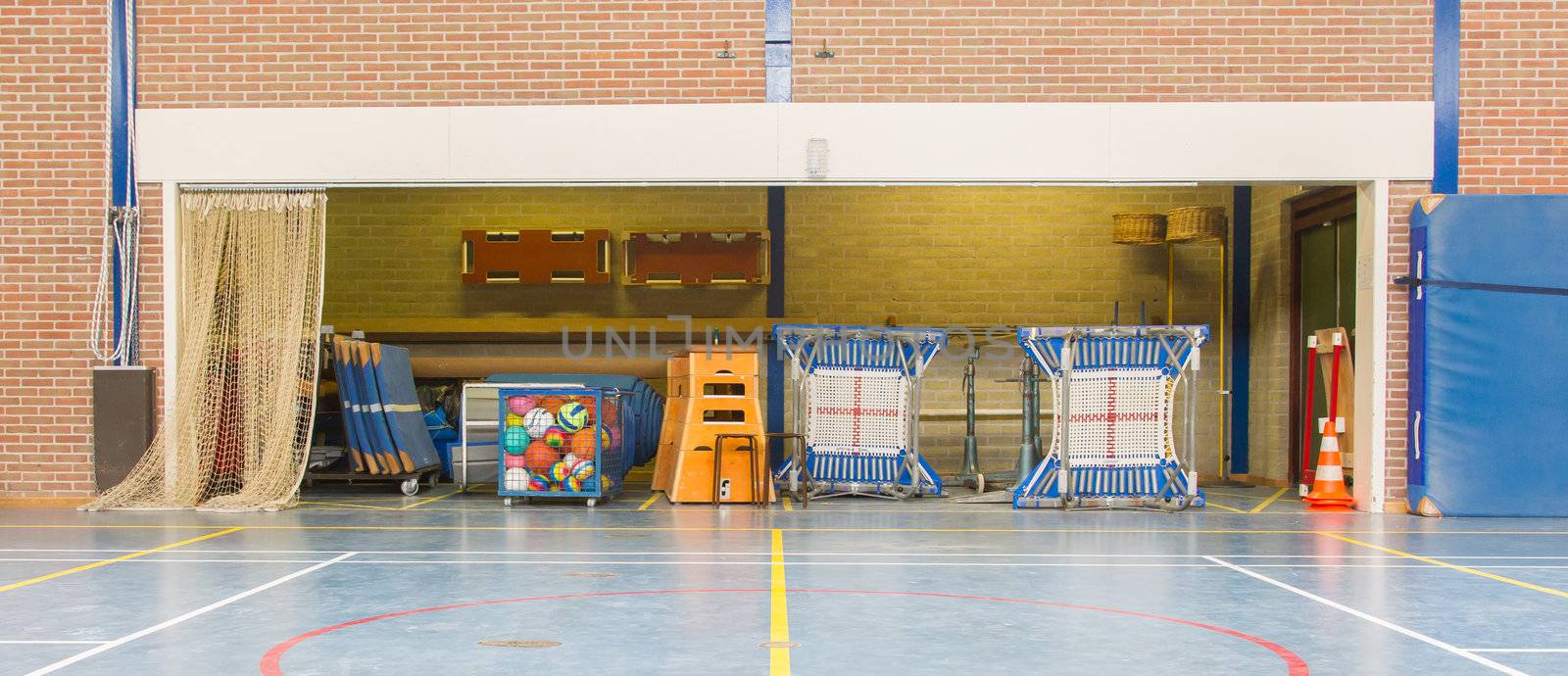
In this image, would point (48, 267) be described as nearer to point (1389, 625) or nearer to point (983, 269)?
point (983, 269)

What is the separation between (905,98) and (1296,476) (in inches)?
299

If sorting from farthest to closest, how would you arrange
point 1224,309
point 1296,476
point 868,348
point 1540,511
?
point 1224,309, point 1296,476, point 868,348, point 1540,511

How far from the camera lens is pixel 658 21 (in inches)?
541

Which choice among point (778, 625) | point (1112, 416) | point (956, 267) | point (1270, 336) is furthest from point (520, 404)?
point (1270, 336)

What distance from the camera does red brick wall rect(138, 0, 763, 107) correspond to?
13.7 m

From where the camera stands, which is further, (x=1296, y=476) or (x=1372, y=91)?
(x=1296, y=476)

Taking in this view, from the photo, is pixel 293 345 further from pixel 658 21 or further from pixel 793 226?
pixel 793 226

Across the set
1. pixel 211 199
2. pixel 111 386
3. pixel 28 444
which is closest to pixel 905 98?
pixel 211 199

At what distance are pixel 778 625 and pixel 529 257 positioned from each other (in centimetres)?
1343

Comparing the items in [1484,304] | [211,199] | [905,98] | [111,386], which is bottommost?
[111,386]

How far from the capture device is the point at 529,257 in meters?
19.4

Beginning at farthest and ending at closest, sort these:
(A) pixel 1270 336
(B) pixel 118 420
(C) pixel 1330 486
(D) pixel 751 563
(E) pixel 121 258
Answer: (A) pixel 1270 336, (C) pixel 1330 486, (E) pixel 121 258, (B) pixel 118 420, (D) pixel 751 563

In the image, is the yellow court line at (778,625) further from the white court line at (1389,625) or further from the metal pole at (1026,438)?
the metal pole at (1026,438)

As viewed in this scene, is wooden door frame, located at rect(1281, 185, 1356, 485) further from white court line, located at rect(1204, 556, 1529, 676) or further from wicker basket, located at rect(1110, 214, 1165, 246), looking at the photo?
white court line, located at rect(1204, 556, 1529, 676)
